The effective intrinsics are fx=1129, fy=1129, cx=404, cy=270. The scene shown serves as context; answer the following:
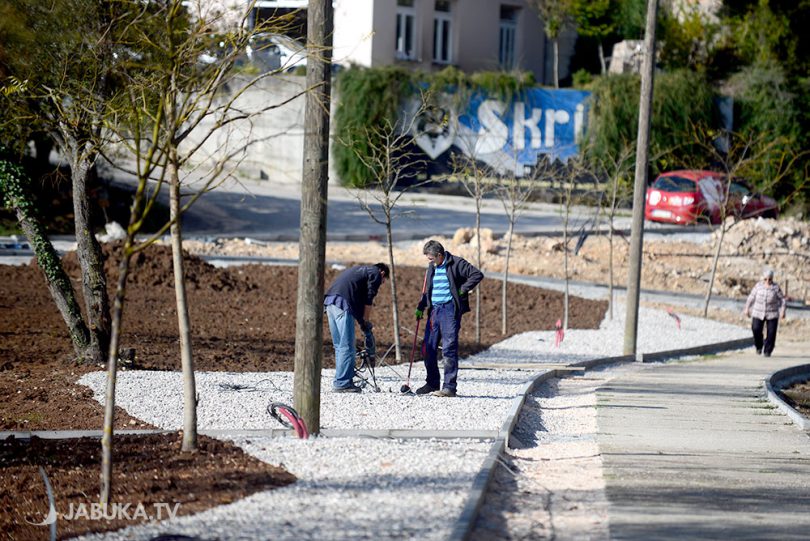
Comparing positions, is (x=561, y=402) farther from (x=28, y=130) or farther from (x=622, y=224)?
(x=622, y=224)

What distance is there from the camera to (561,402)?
1291 cm

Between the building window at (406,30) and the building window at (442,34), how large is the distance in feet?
3.38

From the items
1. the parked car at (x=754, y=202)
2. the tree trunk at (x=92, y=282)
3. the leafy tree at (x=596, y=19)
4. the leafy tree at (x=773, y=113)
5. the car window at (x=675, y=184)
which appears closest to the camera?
Result: the tree trunk at (x=92, y=282)

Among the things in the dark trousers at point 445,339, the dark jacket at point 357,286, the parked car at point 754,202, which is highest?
the parked car at point 754,202

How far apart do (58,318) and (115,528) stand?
1024 cm

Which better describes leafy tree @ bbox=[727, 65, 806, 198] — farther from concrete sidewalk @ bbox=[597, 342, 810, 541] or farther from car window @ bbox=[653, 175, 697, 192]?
concrete sidewalk @ bbox=[597, 342, 810, 541]

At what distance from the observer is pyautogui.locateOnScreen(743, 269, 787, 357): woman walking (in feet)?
63.5

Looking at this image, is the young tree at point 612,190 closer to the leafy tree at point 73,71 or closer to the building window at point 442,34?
the building window at point 442,34

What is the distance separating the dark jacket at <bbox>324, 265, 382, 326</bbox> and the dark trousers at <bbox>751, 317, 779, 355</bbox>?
9.82m

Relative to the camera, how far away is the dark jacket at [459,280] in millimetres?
11969

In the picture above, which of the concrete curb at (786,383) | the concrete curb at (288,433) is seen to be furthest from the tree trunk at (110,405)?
the concrete curb at (786,383)

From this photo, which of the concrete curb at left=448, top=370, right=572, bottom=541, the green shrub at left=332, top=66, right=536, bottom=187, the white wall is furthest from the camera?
the white wall

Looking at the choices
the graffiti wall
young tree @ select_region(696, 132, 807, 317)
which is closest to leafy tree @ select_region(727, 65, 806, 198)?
young tree @ select_region(696, 132, 807, 317)

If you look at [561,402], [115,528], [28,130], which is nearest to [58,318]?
[28,130]
